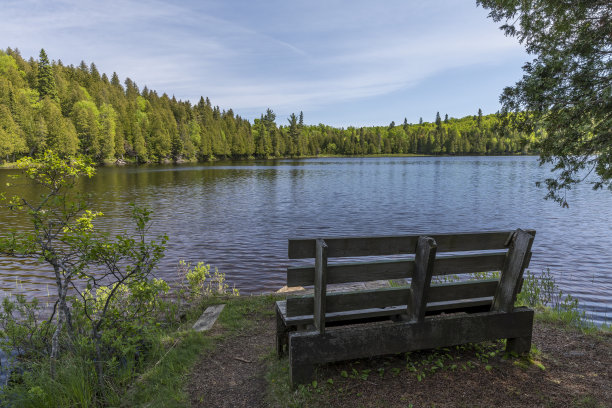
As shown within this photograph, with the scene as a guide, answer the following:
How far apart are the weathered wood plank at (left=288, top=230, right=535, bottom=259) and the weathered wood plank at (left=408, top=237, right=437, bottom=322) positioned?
0.12m

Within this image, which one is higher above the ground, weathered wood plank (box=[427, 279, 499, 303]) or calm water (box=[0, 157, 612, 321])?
weathered wood plank (box=[427, 279, 499, 303])

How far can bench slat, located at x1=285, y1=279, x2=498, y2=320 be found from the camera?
13.3 ft

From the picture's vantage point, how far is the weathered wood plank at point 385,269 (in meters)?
3.90

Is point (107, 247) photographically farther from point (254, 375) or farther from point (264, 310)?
point (264, 310)

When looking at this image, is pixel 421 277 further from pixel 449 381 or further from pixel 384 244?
pixel 449 381

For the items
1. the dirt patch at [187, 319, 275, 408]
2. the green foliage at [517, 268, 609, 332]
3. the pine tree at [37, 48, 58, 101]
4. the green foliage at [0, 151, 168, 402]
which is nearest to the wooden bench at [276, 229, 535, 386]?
the dirt patch at [187, 319, 275, 408]

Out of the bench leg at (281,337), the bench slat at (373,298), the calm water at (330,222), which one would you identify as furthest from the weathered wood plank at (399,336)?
the calm water at (330,222)

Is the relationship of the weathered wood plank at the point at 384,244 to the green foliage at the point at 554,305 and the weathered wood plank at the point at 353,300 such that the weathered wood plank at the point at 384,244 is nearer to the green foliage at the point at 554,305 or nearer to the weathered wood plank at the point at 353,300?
the weathered wood plank at the point at 353,300

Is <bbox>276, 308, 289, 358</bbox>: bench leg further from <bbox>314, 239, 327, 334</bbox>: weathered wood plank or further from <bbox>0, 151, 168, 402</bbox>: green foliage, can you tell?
<bbox>0, 151, 168, 402</bbox>: green foliage

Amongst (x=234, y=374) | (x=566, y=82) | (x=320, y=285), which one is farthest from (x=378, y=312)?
(x=566, y=82)

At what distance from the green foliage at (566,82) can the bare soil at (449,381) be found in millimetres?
3823

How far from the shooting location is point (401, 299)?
4211mm

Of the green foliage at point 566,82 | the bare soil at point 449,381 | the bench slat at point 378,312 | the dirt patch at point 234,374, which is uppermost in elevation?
the green foliage at point 566,82

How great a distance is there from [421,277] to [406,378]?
117 cm
